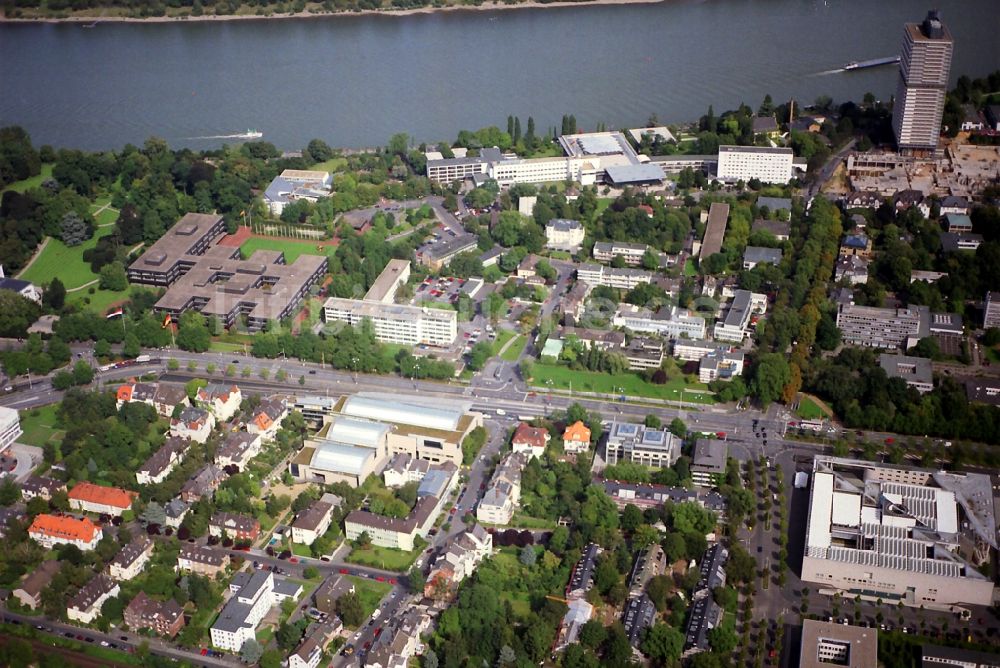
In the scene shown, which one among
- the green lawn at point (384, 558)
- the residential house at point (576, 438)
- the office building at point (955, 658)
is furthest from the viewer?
the residential house at point (576, 438)

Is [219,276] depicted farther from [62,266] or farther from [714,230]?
[714,230]

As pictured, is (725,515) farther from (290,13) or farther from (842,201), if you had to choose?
(290,13)

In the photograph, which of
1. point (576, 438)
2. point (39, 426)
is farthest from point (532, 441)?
point (39, 426)

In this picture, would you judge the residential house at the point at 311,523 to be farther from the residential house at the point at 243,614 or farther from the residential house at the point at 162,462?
the residential house at the point at 162,462

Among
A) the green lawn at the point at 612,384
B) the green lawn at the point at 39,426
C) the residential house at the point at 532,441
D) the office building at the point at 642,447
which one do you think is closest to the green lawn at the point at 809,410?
the green lawn at the point at 612,384

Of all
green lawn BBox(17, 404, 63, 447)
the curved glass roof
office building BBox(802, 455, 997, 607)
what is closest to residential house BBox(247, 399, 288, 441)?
the curved glass roof

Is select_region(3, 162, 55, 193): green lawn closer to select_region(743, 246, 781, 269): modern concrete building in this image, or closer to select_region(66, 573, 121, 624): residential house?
select_region(66, 573, 121, 624): residential house
